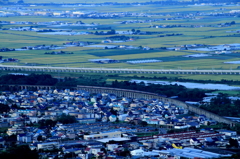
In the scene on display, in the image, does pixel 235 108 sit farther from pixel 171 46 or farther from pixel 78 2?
pixel 78 2

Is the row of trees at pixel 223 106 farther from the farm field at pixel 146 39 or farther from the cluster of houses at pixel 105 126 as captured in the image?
the farm field at pixel 146 39

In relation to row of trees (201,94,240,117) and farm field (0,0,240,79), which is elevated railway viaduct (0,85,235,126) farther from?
farm field (0,0,240,79)

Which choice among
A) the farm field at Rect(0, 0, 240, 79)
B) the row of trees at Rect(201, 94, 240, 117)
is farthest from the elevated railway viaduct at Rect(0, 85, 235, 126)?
the farm field at Rect(0, 0, 240, 79)

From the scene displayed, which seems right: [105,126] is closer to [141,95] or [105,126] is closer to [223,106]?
[223,106]

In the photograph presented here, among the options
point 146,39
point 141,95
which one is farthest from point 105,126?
point 146,39

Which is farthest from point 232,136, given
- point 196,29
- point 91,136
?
point 196,29

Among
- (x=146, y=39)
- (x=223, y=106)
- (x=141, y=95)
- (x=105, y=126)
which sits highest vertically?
(x=146, y=39)

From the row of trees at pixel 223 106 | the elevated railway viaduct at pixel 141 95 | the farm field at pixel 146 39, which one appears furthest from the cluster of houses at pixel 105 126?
the farm field at pixel 146 39
